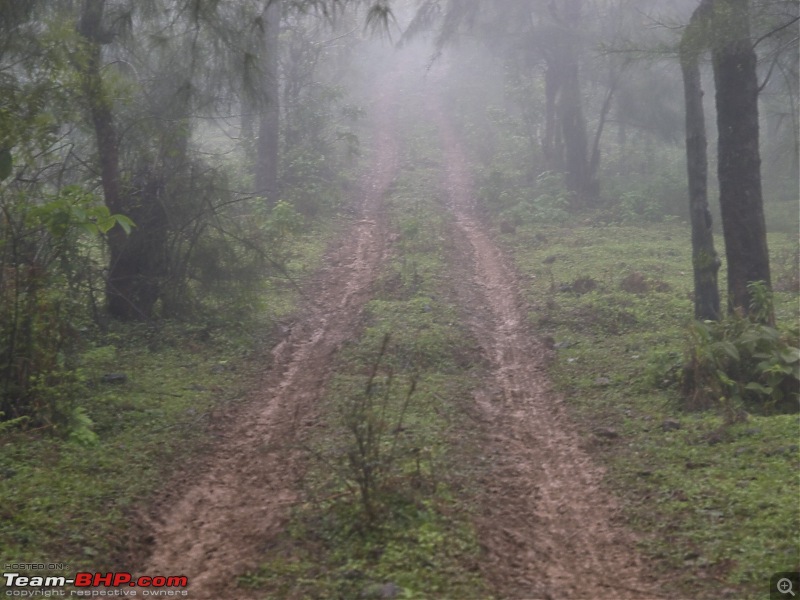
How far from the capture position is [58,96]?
9.19 m

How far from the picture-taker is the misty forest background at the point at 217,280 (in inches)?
239

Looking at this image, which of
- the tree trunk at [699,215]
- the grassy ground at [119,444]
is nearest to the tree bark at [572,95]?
the tree trunk at [699,215]

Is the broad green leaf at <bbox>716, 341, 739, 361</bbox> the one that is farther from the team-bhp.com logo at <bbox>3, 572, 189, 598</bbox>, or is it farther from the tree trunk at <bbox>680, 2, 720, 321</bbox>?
the team-bhp.com logo at <bbox>3, 572, 189, 598</bbox>

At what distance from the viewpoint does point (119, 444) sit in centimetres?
699

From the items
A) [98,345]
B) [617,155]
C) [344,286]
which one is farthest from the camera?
[617,155]

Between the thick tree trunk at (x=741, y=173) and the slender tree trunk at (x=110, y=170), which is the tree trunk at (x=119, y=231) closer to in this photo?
the slender tree trunk at (x=110, y=170)

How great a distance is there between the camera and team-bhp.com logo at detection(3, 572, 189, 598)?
4613 millimetres

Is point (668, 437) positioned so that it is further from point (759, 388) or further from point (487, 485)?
point (487, 485)

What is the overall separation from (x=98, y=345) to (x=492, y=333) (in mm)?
5620

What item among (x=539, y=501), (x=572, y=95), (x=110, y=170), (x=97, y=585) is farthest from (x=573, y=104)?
(x=97, y=585)

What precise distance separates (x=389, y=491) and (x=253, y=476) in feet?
5.22

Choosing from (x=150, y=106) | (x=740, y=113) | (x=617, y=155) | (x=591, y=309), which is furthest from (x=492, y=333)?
(x=617, y=155)

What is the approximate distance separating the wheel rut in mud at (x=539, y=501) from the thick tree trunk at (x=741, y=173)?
2.73 metres

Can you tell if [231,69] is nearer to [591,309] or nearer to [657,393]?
[591,309]
